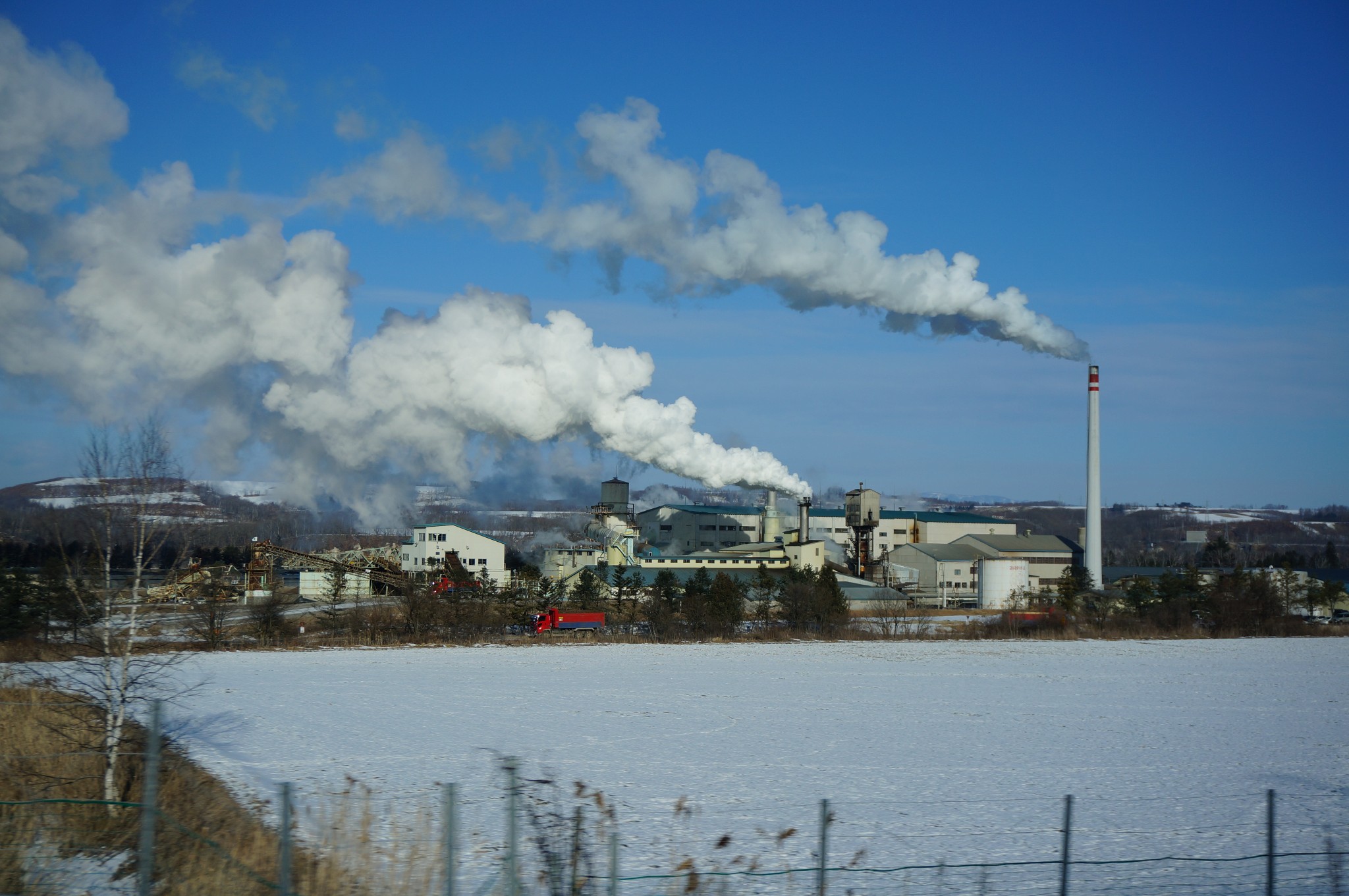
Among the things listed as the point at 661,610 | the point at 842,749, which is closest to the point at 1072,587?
the point at 661,610

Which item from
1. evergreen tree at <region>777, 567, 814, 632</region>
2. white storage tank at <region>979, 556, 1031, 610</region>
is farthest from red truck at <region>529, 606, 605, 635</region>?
white storage tank at <region>979, 556, 1031, 610</region>

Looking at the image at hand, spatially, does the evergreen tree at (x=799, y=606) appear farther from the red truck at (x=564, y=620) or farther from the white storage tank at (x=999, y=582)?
the white storage tank at (x=999, y=582)

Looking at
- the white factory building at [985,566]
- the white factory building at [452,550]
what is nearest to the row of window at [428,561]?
the white factory building at [452,550]

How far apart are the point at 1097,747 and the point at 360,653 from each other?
78.7 feet

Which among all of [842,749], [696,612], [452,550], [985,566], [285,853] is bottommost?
[842,749]

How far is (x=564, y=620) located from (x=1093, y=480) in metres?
40.9

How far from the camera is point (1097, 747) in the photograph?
18.3 meters

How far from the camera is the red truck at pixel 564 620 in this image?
44.1m

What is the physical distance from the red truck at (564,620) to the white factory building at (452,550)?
19655 mm

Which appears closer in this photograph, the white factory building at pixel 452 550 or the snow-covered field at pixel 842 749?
the snow-covered field at pixel 842 749

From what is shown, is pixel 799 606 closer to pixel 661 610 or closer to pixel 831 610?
pixel 831 610

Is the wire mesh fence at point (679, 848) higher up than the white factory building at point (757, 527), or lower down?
lower down

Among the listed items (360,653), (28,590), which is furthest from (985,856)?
(28,590)

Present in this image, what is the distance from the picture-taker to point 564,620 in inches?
1781
